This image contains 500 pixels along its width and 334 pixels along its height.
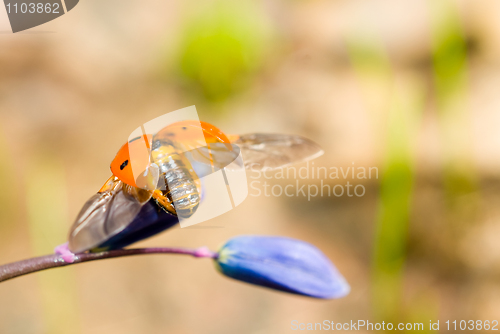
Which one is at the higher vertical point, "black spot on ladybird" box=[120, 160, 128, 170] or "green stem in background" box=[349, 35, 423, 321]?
"black spot on ladybird" box=[120, 160, 128, 170]

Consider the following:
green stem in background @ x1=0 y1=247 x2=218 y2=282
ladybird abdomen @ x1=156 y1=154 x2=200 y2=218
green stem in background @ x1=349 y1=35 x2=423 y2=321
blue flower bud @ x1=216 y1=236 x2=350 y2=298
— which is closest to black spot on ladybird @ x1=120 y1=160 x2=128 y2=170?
ladybird abdomen @ x1=156 y1=154 x2=200 y2=218

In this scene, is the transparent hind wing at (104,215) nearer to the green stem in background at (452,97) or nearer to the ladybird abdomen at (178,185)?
the ladybird abdomen at (178,185)

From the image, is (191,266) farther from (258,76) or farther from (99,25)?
(99,25)

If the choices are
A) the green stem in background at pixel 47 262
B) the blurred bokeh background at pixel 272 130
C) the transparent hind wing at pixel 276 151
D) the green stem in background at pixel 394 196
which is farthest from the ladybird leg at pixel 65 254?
the green stem in background at pixel 394 196

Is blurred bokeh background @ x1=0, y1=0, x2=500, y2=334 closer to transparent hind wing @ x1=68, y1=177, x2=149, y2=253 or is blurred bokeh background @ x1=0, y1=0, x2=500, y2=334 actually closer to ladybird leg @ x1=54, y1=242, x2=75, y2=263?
ladybird leg @ x1=54, y1=242, x2=75, y2=263

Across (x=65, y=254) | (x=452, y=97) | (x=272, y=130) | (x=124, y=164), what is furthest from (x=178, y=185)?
(x=452, y=97)

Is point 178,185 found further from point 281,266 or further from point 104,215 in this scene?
point 281,266
